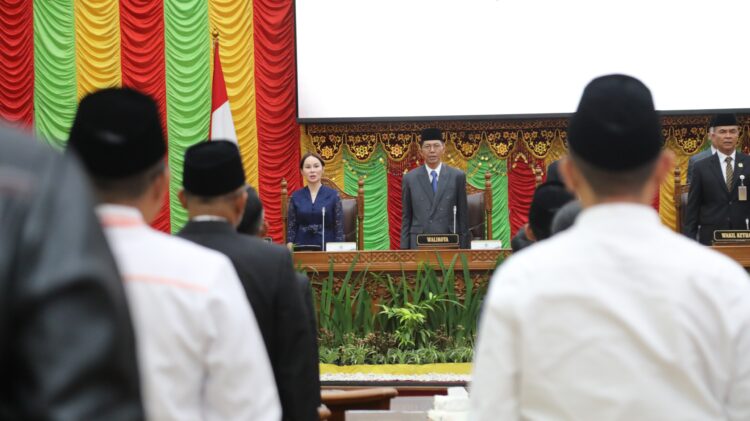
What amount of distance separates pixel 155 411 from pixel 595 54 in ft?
24.2

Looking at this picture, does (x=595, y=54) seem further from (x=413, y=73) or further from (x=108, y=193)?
(x=108, y=193)

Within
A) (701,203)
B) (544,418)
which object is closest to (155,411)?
(544,418)

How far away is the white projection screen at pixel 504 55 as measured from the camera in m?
8.05

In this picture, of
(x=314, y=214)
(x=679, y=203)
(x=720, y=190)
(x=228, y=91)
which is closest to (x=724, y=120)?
(x=720, y=190)

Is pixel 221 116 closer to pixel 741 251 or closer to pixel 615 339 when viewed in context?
pixel 741 251

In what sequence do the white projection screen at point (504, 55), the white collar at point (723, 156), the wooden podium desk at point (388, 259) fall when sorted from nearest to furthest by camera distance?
the wooden podium desk at point (388, 259), the white collar at point (723, 156), the white projection screen at point (504, 55)

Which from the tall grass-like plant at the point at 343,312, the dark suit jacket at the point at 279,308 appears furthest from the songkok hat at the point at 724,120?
the dark suit jacket at the point at 279,308

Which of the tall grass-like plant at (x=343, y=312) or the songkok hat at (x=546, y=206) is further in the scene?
the tall grass-like plant at (x=343, y=312)

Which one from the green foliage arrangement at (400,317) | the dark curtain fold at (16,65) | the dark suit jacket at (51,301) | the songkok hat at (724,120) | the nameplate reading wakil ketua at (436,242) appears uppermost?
the dark curtain fold at (16,65)

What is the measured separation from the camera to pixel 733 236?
203 inches

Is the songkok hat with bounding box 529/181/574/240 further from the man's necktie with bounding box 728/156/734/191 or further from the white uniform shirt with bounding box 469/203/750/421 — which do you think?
the man's necktie with bounding box 728/156/734/191

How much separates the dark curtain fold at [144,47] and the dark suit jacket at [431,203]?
2.95 metres

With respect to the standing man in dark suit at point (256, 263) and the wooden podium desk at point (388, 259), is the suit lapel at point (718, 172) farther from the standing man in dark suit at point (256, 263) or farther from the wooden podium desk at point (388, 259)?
the standing man in dark suit at point (256, 263)

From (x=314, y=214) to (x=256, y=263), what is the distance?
160 inches
